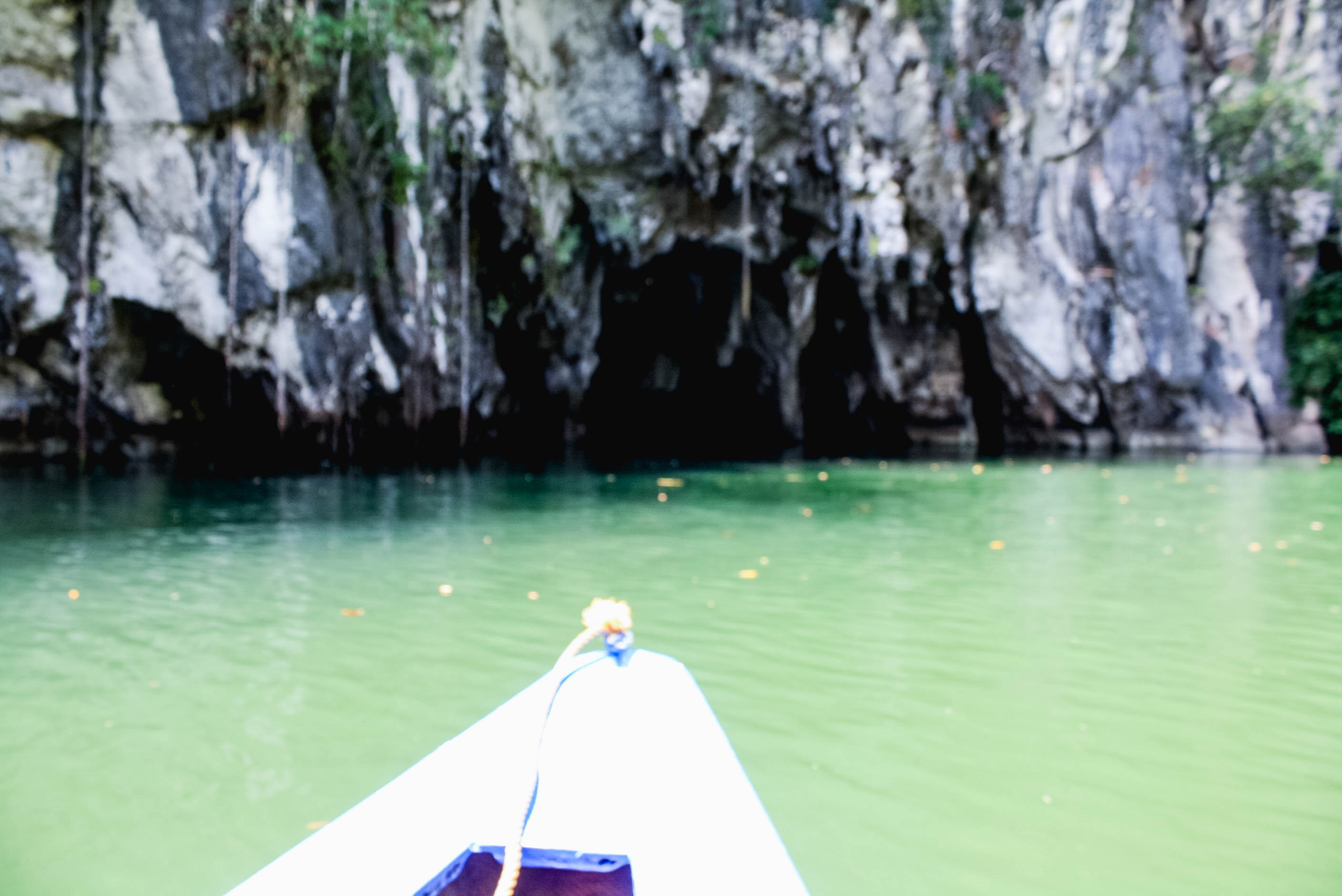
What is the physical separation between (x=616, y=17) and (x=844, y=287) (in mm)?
8042

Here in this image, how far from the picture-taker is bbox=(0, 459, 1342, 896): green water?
2.12 metres

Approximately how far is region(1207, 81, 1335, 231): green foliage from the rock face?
34 cm

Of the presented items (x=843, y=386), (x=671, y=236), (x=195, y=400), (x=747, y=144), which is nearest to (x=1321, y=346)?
(x=843, y=386)

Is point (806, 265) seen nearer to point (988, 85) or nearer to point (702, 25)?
point (988, 85)

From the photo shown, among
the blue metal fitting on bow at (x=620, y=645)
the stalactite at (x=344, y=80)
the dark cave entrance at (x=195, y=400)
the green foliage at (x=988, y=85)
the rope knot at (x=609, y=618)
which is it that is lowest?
the blue metal fitting on bow at (x=620, y=645)

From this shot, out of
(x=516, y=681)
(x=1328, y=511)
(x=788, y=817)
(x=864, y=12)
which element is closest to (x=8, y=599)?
(x=516, y=681)

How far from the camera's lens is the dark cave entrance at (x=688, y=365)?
65.8 ft

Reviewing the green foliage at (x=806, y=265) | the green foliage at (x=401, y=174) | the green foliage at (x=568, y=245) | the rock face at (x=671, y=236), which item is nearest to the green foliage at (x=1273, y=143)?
the rock face at (x=671, y=236)

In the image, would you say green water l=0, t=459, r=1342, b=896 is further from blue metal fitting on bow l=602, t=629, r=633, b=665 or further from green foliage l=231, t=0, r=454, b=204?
green foliage l=231, t=0, r=454, b=204

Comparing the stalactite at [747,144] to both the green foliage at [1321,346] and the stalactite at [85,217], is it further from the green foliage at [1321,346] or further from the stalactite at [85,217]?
the green foliage at [1321,346]

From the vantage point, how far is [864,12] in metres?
17.3

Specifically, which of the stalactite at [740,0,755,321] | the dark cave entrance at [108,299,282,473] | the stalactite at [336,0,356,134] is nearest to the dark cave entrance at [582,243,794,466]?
the stalactite at [740,0,755,321]

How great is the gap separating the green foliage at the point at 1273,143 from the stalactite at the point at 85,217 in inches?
880

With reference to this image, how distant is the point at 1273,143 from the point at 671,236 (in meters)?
14.2
